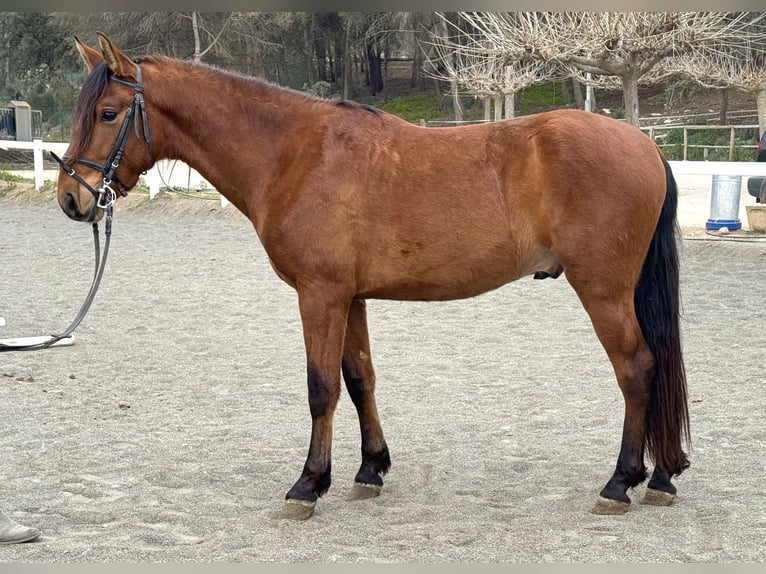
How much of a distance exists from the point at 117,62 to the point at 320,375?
1597mm

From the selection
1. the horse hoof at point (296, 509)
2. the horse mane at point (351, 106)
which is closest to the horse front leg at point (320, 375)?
the horse hoof at point (296, 509)

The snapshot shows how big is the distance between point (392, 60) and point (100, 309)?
35178mm

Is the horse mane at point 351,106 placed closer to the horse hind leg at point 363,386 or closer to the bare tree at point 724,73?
the horse hind leg at point 363,386

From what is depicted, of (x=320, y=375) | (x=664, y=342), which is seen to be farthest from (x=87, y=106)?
(x=664, y=342)

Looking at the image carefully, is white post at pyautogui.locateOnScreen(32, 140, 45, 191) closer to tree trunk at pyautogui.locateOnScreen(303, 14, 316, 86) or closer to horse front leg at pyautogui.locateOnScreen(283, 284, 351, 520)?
horse front leg at pyautogui.locateOnScreen(283, 284, 351, 520)

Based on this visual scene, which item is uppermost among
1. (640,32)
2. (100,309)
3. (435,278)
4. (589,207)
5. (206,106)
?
(640,32)

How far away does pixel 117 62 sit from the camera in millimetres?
3752

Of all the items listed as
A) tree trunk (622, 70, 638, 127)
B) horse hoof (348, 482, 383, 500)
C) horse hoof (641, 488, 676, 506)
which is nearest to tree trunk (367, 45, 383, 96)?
tree trunk (622, 70, 638, 127)

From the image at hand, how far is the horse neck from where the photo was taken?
3.94m

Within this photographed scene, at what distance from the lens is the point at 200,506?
3822mm

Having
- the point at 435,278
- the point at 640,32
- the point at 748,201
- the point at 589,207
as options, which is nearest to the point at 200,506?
the point at 435,278

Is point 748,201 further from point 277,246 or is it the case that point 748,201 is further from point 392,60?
point 392,60

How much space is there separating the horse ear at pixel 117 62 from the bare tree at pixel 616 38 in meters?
9.61

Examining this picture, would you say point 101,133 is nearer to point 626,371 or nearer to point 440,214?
point 440,214
